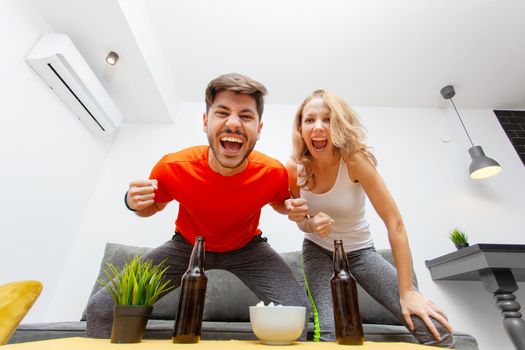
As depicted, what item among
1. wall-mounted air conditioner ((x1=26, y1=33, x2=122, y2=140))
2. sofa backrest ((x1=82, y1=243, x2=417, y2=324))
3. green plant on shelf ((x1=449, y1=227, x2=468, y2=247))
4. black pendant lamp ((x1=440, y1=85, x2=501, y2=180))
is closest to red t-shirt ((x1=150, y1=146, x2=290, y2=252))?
sofa backrest ((x1=82, y1=243, x2=417, y2=324))

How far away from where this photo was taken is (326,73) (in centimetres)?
249

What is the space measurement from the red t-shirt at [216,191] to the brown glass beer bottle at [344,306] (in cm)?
50

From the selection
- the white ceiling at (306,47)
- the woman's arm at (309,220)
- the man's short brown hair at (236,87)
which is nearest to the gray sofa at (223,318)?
the woman's arm at (309,220)

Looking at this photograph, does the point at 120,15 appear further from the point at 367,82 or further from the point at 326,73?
the point at 367,82

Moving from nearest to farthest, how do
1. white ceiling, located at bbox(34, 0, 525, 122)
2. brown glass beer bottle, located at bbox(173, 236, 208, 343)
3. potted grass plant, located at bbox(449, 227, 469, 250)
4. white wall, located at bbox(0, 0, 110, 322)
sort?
brown glass beer bottle, located at bbox(173, 236, 208, 343) < white wall, located at bbox(0, 0, 110, 322) < white ceiling, located at bbox(34, 0, 525, 122) < potted grass plant, located at bbox(449, 227, 469, 250)

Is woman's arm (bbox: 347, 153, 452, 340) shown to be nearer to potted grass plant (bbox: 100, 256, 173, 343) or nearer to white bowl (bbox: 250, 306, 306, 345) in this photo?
white bowl (bbox: 250, 306, 306, 345)

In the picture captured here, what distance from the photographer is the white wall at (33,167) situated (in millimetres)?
1563

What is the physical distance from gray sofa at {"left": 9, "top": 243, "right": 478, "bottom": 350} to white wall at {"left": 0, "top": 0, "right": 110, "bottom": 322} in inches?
18.3

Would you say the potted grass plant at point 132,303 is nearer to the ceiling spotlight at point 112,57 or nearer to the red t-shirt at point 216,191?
the red t-shirt at point 216,191

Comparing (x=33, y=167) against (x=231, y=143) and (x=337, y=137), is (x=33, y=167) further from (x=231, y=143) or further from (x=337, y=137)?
(x=337, y=137)

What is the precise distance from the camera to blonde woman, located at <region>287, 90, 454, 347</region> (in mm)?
1037

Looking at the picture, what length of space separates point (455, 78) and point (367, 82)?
2.59ft

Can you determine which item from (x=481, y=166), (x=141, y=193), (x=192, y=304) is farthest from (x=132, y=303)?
(x=481, y=166)

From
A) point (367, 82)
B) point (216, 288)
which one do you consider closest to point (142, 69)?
point (216, 288)
